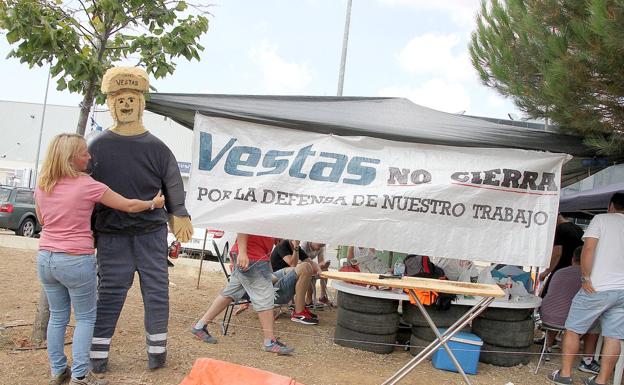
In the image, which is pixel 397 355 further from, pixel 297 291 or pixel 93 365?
pixel 93 365

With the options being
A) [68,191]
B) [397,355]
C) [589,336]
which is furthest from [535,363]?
[68,191]

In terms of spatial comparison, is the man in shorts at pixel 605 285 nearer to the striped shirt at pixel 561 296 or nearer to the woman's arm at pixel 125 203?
the striped shirt at pixel 561 296

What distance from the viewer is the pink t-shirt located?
12.2ft

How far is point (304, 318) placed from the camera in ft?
22.2

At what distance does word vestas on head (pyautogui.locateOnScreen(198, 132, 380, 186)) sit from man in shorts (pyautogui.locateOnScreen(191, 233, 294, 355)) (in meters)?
0.62

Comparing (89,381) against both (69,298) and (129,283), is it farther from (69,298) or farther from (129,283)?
(129,283)

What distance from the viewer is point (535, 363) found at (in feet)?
18.8

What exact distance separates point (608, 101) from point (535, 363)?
8.65 feet

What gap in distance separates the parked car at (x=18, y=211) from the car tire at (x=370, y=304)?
1231 centimetres

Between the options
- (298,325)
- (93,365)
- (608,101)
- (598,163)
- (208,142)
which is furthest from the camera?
(298,325)

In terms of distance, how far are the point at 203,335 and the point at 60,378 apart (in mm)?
1687

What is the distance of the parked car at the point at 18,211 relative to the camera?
15.4m

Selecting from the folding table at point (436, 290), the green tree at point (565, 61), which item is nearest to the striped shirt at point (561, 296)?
the green tree at point (565, 61)

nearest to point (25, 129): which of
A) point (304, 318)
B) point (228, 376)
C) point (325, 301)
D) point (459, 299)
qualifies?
point (325, 301)
